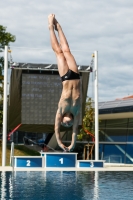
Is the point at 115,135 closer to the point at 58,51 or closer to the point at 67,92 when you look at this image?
the point at 58,51

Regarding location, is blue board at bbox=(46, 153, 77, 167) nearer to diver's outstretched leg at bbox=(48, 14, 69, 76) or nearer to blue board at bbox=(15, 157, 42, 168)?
blue board at bbox=(15, 157, 42, 168)

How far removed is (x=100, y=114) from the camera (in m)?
36.4

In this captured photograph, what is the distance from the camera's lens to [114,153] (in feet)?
124

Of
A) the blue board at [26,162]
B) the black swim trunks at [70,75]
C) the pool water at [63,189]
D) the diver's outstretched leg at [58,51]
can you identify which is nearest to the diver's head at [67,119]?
the black swim trunks at [70,75]

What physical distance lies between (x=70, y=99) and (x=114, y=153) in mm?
27253

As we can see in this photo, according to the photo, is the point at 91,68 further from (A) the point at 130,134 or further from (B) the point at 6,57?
(A) the point at 130,134

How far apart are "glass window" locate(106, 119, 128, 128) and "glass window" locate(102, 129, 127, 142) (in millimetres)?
360

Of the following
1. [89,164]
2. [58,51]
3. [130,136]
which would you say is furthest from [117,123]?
[58,51]

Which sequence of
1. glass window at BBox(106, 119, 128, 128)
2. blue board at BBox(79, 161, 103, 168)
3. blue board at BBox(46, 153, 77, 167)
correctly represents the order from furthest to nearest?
1. glass window at BBox(106, 119, 128, 128)
2. blue board at BBox(79, 161, 103, 168)
3. blue board at BBox(46, 153, 77, 167)

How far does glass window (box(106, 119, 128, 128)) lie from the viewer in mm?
37812

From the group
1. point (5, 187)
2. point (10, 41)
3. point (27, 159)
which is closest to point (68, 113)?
point (5, 187)

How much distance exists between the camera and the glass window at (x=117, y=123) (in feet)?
124

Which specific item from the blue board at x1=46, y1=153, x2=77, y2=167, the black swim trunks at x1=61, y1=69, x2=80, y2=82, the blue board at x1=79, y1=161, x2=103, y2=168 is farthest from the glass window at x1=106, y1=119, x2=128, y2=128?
the black swim trunks at x1=61, y1=69, x2=80, y2=82

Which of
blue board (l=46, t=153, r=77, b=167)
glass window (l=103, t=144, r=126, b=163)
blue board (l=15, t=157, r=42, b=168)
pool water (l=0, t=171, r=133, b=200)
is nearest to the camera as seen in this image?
pool water (l=0, t=171, r=133, b=200)
